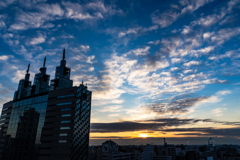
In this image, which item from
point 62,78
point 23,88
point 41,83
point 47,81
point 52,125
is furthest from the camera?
point 23,88

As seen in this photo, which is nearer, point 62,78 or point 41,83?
point 62,78

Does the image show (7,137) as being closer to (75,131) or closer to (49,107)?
(49,107)

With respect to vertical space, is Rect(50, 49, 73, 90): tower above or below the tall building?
above

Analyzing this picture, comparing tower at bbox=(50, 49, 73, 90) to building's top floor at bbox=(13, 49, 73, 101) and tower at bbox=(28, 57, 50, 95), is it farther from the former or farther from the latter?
tower at bbox=(28, 57, 50, 95)

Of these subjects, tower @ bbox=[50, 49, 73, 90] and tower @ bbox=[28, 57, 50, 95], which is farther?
tower @ bbox=[28, 57, 50, 95]

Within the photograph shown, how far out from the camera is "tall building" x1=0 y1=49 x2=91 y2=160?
283ft

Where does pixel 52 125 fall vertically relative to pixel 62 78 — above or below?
below

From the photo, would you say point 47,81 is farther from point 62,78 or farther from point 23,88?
point 23,88

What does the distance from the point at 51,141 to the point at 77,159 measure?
17.7 m

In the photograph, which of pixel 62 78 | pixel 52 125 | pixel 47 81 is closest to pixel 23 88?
pixel 47 81

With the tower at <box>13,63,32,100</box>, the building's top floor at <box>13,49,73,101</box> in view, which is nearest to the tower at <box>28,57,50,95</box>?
the building's top floor at <box>13,49,73,101</box>

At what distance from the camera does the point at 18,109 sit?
120 metres

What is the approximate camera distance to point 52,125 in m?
92.1

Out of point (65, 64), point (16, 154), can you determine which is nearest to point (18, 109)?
point (16, 154)
